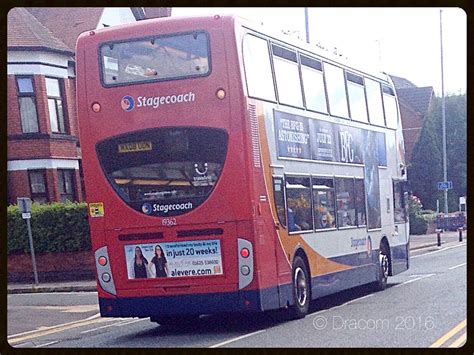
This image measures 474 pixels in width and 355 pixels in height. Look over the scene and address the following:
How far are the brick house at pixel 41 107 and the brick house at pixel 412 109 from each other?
22339 millimetres

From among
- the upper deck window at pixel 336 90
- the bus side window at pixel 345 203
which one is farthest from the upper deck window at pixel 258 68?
the bus side window at pixel 345 203

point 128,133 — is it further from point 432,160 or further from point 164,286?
point 432,160

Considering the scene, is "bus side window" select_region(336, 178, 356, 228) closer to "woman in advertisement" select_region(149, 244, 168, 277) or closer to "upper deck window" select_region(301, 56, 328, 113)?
"upper deck window" select_region(301, 56, 328, 113)

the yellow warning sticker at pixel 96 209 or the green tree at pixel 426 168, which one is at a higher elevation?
the yellow warning sticker at pixel 96 209

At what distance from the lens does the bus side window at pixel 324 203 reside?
1458 cm

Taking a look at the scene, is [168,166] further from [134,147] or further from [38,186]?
[38,186]

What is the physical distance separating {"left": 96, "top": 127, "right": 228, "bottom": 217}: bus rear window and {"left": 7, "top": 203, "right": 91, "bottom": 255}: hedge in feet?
46.7

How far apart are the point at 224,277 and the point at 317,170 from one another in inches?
130

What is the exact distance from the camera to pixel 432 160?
45156 mm

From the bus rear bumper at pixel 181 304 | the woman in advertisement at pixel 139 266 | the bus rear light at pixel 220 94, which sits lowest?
the bus rear bumper at pixel 181 304

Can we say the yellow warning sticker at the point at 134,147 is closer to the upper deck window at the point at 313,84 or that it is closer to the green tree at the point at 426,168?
the upper deck window at the point at 313,84

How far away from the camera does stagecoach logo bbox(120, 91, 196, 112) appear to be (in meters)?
12.2
